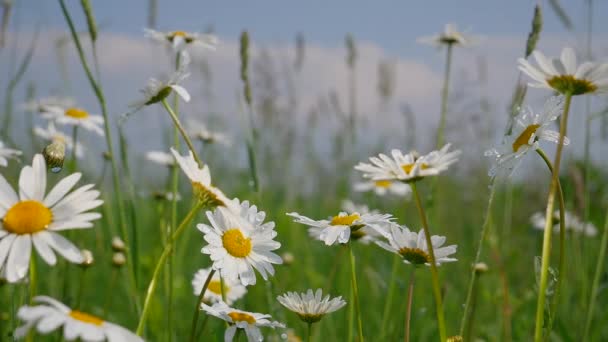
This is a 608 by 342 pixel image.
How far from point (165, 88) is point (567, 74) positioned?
0.59 metres

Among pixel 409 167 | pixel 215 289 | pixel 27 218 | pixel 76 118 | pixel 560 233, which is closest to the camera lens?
pixel 27 218

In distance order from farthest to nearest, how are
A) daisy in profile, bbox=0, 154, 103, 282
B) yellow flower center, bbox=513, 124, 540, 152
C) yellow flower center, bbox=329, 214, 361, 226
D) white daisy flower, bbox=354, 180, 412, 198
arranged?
white daisy flower, bbox=354, 180, 412, 198
yellow flower center, bbox=329, 214, 361, 226
yellow flower center, bbox=513, 124, 540, 152
daisy in profile, bbox=0, 154, 103, 282

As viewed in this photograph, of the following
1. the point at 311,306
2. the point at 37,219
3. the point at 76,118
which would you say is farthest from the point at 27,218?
the point at 76,118

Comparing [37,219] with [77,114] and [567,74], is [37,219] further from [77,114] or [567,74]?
[77,114]

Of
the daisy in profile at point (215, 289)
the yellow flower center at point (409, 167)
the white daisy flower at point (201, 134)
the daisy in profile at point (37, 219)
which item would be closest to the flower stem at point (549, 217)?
the yellow flower center at point (409, 167)

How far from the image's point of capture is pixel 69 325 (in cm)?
58

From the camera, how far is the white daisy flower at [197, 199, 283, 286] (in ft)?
3.06

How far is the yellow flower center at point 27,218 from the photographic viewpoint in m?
0.71

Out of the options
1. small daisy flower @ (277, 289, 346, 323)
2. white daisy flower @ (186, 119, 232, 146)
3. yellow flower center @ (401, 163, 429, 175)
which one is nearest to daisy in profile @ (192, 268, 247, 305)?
small daisy flower @ (277, 289, 346, 323)

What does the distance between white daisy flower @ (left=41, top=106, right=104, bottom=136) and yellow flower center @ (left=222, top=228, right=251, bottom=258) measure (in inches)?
40.3

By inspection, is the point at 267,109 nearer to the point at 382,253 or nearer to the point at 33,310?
the point at 382,253

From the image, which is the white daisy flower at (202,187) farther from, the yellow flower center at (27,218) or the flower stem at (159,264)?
the yellow flower center at (27,218)

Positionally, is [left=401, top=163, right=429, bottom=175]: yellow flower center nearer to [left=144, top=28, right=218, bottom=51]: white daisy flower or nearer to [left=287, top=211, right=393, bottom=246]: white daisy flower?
[left=287, top=211, right=393, bottom=246]: white daisy flower

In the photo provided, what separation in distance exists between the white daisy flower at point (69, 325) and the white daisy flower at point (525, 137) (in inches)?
21.7
